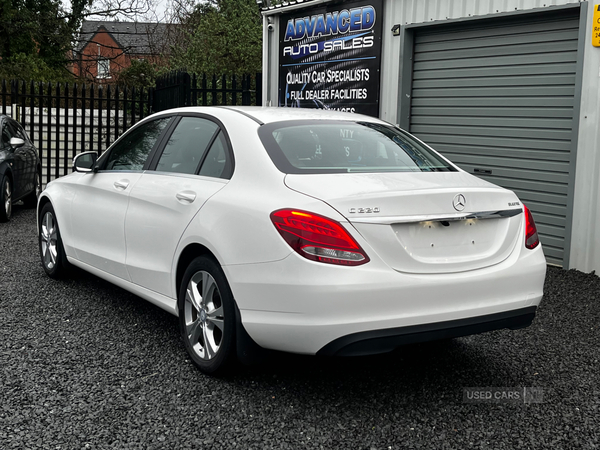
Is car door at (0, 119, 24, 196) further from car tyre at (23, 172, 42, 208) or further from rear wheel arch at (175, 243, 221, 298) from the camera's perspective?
rear wheel arch at (175, 243, 221, 298)

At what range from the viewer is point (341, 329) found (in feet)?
10.5

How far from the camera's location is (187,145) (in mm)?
4520

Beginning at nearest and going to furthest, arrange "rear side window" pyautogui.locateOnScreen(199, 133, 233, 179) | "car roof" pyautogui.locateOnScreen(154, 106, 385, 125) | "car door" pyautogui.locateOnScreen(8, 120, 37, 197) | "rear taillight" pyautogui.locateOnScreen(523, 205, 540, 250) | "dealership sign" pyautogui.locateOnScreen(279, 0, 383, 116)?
"rear taillight" pyautogui.locateOnScreen(523, 205, 540, 250)
"rear side window" pyautogui.locateOnScreen(199, 133, 233, 179)
"car roof" pyautogui.locateOnScreen(154, 106, 385, 125)
"dealership sign" pyautogui.locateOnScreen(279, 0, 383, 116)
"car door" pyautogui.locateOnScreen(8, 120, 37, 197)

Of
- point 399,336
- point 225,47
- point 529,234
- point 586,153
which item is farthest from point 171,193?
point 225,47

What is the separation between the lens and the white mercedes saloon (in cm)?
322

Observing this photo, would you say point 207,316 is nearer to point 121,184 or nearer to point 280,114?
point 280,114

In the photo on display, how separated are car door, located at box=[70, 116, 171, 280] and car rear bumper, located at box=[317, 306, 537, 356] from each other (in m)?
2.12

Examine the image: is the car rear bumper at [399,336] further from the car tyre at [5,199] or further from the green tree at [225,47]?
the green tree at [225,47]

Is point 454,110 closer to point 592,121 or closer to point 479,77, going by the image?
point 479,77

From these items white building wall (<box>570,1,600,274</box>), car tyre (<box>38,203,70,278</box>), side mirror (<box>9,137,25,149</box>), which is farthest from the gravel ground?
side mirror (<box>9,137,25,149</box>)

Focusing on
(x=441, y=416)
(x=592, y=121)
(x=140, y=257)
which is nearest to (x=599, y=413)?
(x=441, y=416)

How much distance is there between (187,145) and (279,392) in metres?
1.77

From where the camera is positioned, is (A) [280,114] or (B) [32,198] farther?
(B) [32,198]

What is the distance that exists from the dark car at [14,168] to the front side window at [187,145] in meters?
6.27
